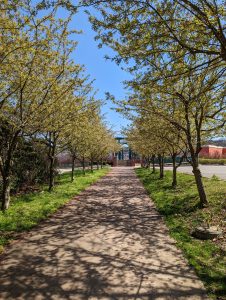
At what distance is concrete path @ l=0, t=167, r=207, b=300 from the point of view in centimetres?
519

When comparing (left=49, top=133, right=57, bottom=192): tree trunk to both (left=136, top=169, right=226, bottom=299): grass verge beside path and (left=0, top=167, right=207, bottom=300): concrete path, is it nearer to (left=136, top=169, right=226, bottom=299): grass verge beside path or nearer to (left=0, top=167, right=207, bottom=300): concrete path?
(left=136, top=169, right=226, bottom=299): grass verge beside path

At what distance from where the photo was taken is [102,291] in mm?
5207


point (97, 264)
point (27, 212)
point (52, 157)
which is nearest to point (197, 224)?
point (97, 264)

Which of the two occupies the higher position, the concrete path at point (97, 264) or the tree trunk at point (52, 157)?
the tree trunk at point (52, 157)

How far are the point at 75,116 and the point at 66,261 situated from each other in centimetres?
806

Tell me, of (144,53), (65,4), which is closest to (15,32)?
(65,4)

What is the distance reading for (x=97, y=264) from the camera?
6.41 meters

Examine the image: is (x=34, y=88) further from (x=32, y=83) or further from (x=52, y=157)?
(x=52, y=157)

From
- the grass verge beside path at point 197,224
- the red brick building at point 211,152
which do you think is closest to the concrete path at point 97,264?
the grass verge beside path at point 197,224

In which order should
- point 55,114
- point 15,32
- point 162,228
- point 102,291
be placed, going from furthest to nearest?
Answer: point 55,114 → point 162,228 → point 15,32 → point 102,291

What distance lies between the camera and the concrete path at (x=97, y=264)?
5191 millimetres

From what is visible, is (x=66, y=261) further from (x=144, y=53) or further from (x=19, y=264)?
(x=144, y=53)

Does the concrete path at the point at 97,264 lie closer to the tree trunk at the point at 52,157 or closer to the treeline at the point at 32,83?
the treeline at the point at 32,83

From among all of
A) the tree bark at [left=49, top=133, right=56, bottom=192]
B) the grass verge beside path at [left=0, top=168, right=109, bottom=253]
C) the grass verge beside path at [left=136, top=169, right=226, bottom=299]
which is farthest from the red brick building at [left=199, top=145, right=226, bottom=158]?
the grass verge beside path at [left=0, top=168, right=109, bottom=253]
